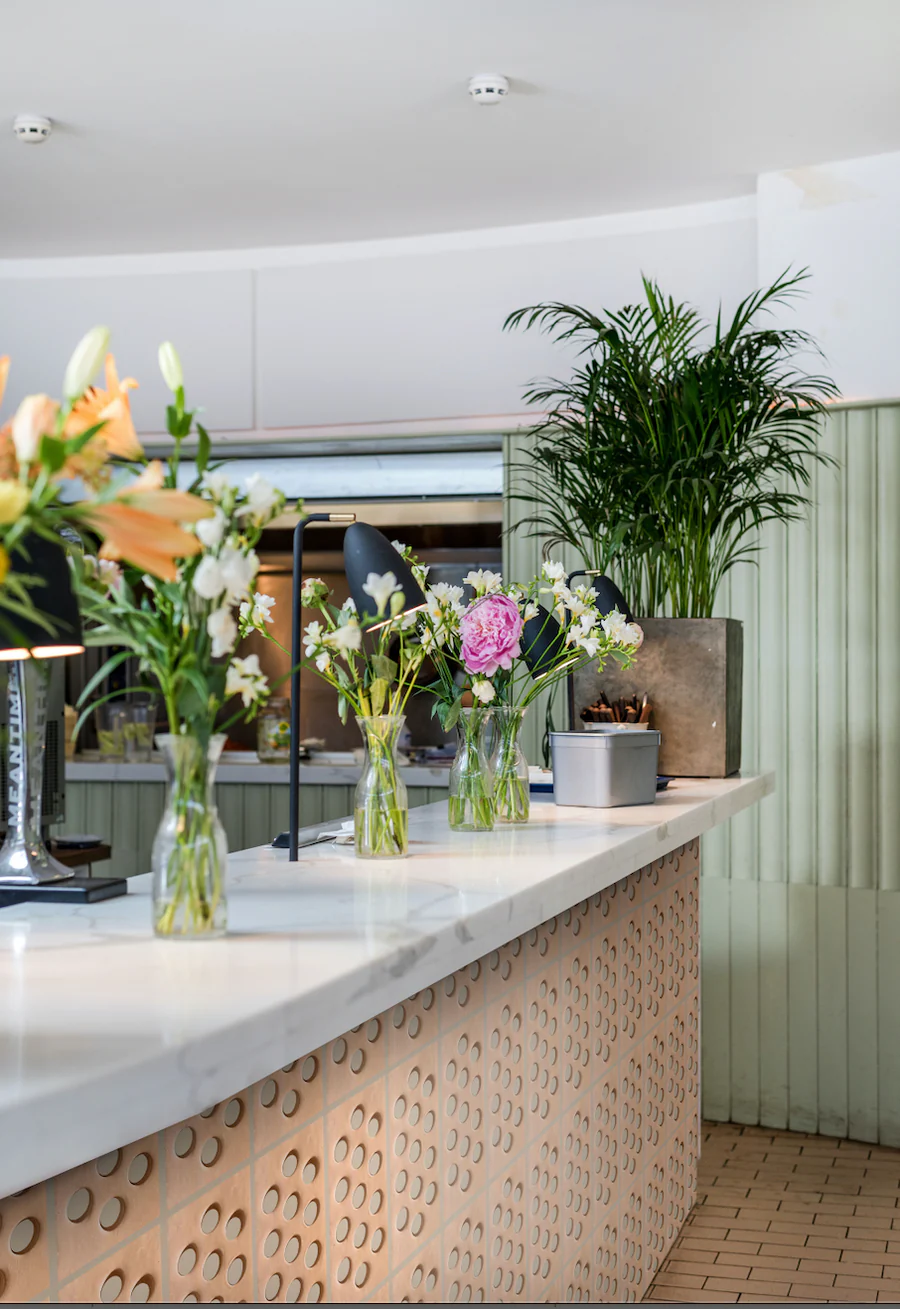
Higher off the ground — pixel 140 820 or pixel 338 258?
pixel 338 258

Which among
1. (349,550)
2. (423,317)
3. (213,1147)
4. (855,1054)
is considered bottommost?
(855,1054)

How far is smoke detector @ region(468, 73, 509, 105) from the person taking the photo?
3.80m

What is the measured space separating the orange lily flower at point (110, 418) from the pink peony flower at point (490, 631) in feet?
4.16

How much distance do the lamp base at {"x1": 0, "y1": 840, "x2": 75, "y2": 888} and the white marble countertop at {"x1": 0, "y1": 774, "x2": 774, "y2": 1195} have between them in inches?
3.2

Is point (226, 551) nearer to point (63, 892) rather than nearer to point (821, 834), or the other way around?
point (63, 892)

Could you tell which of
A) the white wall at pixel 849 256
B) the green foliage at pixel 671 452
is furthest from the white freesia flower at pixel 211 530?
A: the white wall at pixel 849 256

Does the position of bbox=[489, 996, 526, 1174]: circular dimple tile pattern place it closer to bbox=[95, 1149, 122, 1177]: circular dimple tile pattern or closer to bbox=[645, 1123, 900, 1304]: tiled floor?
bbox=[95, 1149, 122, 1177]: circular dimple tile pattern

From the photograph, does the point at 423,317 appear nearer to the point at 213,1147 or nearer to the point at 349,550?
the point at 349,550

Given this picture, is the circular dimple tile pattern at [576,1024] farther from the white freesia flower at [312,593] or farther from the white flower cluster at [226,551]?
the white flower cluster at [226,551]

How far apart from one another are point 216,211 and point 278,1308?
4.29m

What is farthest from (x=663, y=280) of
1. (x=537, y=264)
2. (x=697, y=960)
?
(x=697, y=960)

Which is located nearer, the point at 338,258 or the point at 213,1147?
the point at 213,1147

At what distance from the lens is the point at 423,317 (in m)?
5.23

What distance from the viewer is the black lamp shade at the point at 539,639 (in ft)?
8.99
